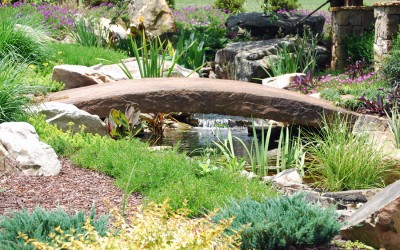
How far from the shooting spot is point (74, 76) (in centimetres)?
1062

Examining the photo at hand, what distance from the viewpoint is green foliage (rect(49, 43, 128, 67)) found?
12453mm

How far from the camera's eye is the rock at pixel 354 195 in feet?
22.6

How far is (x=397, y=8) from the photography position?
1256cm

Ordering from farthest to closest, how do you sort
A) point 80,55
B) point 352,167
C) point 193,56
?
1. point 193,56
2. point 80,55
3. point 352,167

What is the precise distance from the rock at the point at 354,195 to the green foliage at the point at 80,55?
6.14 meters

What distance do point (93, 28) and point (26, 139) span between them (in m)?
9.04

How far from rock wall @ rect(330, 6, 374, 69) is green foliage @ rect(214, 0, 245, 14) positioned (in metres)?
7.30

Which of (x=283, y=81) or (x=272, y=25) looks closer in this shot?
(x=283, y=81)

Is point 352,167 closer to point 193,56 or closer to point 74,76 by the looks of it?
point 74,76

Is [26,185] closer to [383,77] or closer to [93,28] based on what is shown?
[383,77]

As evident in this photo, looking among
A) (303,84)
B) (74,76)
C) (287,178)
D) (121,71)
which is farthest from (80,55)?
(287,178)

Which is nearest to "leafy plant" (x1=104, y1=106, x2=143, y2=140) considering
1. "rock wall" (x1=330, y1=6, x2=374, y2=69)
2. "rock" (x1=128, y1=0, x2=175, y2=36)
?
"rock wall" (x1=330, y1=6, x2=374, y2=69)

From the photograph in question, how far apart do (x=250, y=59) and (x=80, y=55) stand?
3.58 meters

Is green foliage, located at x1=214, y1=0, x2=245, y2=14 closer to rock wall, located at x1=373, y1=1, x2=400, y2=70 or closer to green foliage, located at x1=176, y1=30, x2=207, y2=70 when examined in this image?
green foliage, located at x1=176, y1=30, x2=207, y2=70
